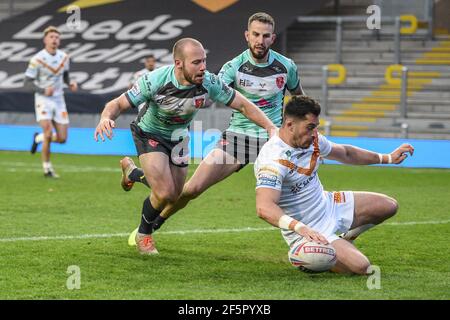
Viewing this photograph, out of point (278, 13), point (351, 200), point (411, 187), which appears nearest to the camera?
point (351, 200)

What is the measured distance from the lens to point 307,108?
7730 mm

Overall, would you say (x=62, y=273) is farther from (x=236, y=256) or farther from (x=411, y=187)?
(x=411, y=187)

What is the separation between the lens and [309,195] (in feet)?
27.0

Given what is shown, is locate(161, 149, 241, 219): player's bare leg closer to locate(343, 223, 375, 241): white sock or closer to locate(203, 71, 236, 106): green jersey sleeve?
locate(203, 71, 236, 106): green jersey sleeve

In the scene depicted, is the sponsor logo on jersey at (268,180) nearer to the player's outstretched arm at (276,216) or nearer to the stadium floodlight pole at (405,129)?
the player's outstretched arm at (276,216)

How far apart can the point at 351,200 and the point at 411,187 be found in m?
7.41

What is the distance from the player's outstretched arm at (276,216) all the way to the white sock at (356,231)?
1199 millimetres

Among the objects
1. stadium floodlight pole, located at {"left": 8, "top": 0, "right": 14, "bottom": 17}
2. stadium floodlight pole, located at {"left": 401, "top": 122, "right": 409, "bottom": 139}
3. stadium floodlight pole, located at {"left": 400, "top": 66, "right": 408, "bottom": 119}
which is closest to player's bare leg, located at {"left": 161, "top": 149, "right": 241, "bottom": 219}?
stadium floodlight pole, located at {"left": 401, "top": 122, "right": 409, "bottom": 139}

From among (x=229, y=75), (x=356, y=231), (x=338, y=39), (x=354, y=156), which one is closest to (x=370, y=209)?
(x=356, y=231)

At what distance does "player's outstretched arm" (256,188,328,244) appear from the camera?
24.0 feet

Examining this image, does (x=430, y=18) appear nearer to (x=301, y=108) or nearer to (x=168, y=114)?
(x=168, y=114)

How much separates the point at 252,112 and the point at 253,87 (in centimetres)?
156

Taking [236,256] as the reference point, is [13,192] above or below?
below
